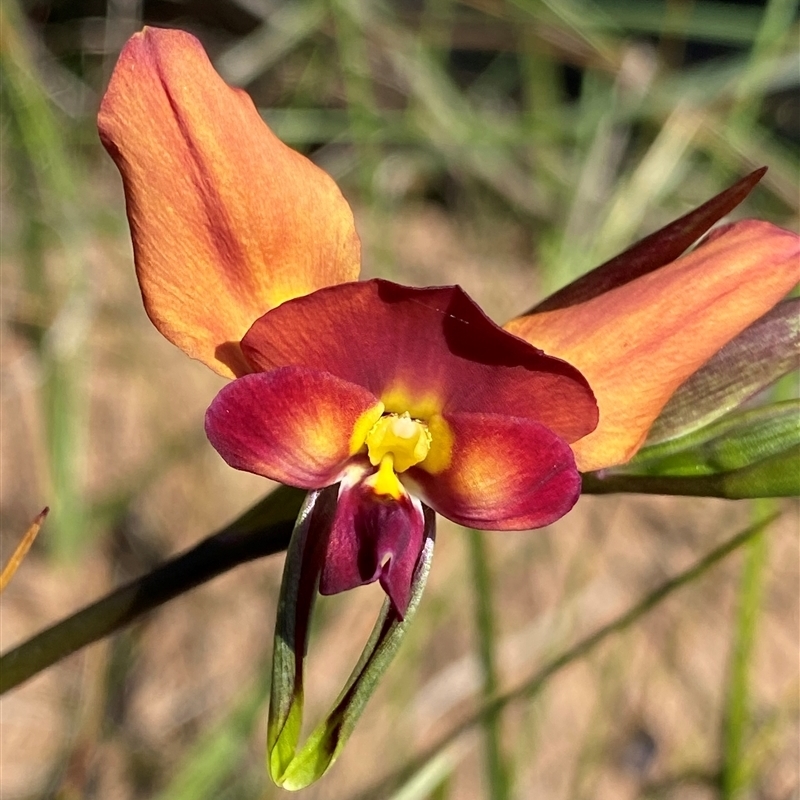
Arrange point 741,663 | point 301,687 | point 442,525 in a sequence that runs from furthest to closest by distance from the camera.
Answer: point 442,525, point 741,663, point 301,687

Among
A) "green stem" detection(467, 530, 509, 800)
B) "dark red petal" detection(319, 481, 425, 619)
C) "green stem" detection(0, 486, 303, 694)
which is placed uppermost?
"dark red petal" detection(319, 481, 425, 619)

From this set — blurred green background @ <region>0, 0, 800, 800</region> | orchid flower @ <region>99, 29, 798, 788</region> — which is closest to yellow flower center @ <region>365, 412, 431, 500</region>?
orchid flower @ <region>99, 29, 798, 788</region>

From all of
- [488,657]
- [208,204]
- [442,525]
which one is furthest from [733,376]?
[442,525]

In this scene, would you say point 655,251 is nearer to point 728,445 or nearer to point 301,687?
point 728,445

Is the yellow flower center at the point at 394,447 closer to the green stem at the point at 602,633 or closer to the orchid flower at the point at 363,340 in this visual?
the orchid flower at the point at 363,340

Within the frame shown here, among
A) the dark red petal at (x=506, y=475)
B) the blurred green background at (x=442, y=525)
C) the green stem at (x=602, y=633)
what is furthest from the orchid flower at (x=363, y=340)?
the blurred green background at (x=442, y=525)

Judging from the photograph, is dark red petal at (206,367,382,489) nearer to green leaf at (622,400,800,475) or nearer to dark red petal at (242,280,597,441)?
dark red petal at (242,280,597,441)
